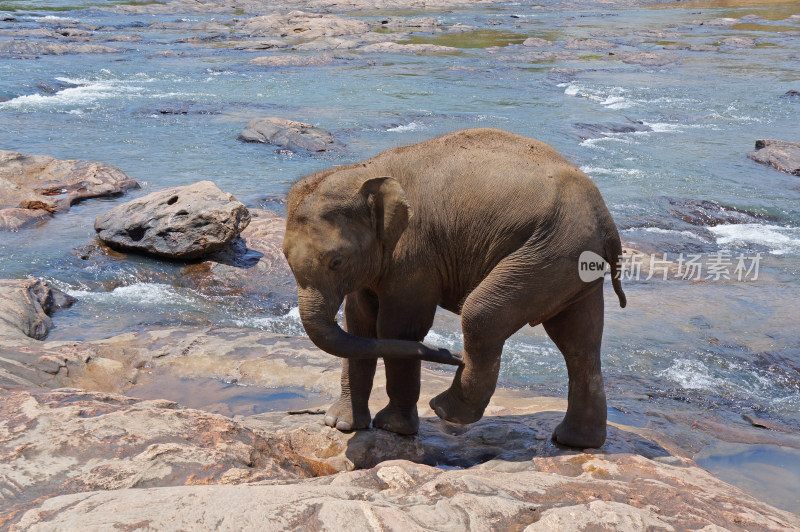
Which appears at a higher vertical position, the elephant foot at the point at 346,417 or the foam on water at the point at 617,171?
the elephant foot at the point at 346,417

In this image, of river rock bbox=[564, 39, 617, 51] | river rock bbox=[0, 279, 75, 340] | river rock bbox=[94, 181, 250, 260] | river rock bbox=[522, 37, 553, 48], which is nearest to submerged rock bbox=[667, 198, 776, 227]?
river rock bbox=[94, 181, 250, 260]

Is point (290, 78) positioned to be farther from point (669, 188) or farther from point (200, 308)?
point (200, 308)

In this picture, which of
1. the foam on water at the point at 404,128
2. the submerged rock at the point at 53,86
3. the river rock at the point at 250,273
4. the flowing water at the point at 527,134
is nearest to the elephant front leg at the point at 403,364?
the flowing water at the point at 527,134

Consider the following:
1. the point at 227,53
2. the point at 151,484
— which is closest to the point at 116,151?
the point at 151,484

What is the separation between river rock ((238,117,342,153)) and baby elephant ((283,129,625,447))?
1257cm

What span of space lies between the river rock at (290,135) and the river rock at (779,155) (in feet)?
28.4

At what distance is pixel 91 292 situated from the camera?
9.51 meters

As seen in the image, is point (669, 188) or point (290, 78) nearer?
point (669, 188)

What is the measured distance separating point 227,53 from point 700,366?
2751 centimetres

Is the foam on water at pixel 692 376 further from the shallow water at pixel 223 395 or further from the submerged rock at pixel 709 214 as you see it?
the submerged rock at pixel 709 214

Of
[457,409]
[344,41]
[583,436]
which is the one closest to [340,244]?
[457,409]

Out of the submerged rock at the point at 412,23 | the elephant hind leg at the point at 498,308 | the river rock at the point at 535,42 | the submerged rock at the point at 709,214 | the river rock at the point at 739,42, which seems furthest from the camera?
the submerged rock at the point at 412,23

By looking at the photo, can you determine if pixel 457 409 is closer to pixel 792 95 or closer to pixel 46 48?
pixel 792 95

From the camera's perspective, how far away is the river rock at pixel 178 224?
10.2m
